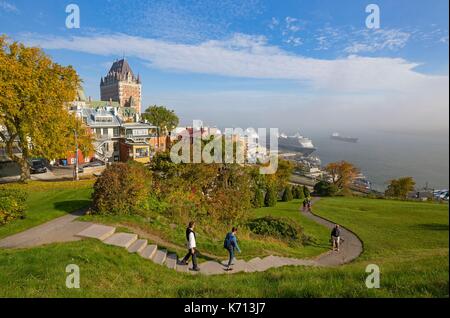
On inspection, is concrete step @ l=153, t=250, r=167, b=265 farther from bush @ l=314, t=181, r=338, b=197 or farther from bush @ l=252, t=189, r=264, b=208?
bush @ l=314, t=181, r=338, b=197

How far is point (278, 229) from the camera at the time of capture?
18.0m

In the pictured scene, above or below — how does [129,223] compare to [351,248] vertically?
above

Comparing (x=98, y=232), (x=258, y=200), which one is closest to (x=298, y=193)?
(x=258, y=200)

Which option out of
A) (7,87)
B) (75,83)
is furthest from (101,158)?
(7,87)

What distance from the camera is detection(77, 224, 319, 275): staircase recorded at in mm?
10484

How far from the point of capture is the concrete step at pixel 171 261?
10.3 metres

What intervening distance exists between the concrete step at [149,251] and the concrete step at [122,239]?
2.21 feet

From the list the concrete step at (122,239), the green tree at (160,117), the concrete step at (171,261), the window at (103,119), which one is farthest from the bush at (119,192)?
the green tree at (160,117)

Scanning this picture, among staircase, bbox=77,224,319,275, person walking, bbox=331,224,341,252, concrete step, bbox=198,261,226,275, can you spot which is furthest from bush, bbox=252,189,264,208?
concrete step, bbox=198,261,226,275

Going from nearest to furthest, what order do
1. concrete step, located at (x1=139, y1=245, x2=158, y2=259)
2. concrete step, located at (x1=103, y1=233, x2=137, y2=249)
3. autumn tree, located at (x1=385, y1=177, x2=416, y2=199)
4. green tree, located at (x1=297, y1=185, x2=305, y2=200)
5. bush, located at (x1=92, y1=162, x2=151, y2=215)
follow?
concrete step, located at (x1=139, y1=245, x2=158, y2=259)
concrete step, located at (x1=103, y1=233, x2=137, y2=249)
bush, located at (x1=92, y1=162, x2=151, y2=215)
green tree, located at (x1=297, y1=185, x2=305, y2=200)
autumn tree, located at (x1=385, y1=177, x2=416, y2=199)

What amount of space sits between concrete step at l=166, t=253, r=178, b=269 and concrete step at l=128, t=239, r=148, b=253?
3.68 ft
